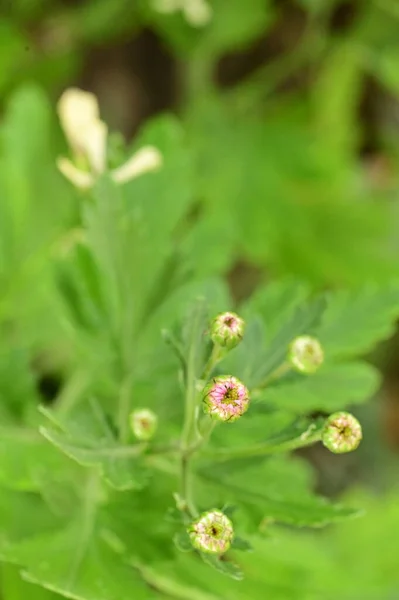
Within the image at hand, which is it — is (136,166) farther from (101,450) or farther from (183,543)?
(183,543)

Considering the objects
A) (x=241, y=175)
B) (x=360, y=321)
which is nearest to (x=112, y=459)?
(x=360, y=321)

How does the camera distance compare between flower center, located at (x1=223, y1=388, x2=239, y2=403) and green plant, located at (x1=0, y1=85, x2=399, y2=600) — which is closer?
flower center, located at (x1=223, y1=388, x2=239, y2=403)

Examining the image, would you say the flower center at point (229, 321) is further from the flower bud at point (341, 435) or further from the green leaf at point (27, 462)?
the green leaf at point (27, 462)

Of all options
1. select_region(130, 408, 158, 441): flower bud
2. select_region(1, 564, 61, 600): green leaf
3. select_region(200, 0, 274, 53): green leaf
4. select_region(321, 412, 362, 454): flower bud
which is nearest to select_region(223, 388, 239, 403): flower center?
select_region(321, 412, 362, 454): flower bud

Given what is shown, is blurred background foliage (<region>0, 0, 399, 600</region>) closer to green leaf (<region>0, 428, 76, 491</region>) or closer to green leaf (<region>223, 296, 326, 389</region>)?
green leaf (<region>0, 428, 76, 491</region>)

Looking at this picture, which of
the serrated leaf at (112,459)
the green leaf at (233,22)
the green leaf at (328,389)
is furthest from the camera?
the green leaf at (233,22)

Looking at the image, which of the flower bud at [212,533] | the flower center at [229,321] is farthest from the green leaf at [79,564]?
the flower center at [229,321]

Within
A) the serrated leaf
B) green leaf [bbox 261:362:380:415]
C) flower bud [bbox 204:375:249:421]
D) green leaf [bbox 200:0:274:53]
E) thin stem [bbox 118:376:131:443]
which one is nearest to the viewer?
flower bud [bbox 204:375:249:421]

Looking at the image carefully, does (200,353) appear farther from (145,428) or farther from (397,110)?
(397,110)
